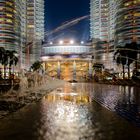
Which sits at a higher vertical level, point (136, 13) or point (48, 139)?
point (136, 13)

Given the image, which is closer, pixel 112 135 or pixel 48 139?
pixel 48 139

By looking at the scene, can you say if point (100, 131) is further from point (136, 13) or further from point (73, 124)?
point (136, 13)

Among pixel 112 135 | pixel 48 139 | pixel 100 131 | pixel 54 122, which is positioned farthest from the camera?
pixel 54 122

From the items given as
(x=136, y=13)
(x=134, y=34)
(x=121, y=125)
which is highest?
(x=136, y=13)

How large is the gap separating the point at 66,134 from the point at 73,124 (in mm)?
2233

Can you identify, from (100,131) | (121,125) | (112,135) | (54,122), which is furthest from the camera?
(54,122)

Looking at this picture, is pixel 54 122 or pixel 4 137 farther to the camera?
pixel 54 122

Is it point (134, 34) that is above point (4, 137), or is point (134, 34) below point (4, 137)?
above

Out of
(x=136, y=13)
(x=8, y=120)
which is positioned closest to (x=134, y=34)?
(x=136, y=13)

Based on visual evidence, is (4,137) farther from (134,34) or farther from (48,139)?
(134,34)

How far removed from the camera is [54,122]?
42.9ft

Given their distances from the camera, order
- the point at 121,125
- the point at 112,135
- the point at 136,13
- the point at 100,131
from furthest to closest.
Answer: the point at 136,13, the point at 121,125, the point at 100,131, the point at 112,135

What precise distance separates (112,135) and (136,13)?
192756 millimetres

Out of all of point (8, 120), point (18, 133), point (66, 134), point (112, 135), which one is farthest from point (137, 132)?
point (8, 120)
